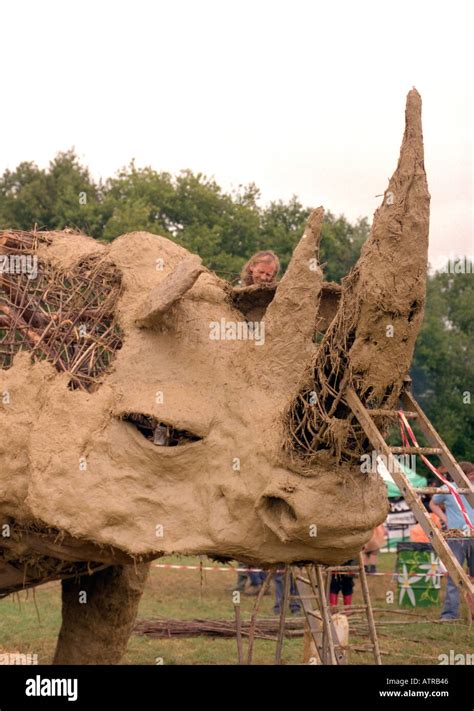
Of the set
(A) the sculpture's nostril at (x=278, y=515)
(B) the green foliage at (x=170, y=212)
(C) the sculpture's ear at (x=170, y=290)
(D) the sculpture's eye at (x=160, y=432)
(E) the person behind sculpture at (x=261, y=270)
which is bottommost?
(A) the sculpture's nostril at (x=278, y=515)

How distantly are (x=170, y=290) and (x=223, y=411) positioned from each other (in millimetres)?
965

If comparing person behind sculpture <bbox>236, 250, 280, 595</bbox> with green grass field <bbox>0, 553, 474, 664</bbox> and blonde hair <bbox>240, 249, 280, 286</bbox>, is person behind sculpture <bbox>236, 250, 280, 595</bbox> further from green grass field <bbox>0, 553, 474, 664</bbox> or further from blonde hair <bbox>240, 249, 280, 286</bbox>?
green grass field <bbox>0, 553, 474, 664</bbox>

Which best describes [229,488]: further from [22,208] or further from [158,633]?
[22,208]

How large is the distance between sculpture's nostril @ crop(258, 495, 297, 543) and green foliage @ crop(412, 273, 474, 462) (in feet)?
85.5

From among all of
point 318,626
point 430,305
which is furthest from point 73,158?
point 318,626

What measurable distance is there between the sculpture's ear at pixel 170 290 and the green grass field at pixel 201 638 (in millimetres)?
3954

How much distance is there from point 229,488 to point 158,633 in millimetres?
7220

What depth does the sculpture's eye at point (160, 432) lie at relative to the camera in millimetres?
8250

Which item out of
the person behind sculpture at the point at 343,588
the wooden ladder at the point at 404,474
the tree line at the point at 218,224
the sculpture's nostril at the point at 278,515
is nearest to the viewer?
the wooden ladder at the point at 404,474

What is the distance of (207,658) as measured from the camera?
13156mm

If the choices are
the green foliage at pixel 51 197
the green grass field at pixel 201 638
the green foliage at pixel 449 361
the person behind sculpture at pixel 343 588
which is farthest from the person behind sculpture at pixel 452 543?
the green foliage at pixel 51 197

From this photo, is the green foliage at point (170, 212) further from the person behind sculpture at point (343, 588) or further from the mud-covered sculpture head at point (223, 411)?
the mud-covered sculpture head at point (223, 411)

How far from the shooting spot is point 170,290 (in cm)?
829

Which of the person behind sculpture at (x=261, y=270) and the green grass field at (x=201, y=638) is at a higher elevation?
the person behind sculpture at (x=261, y=270)
